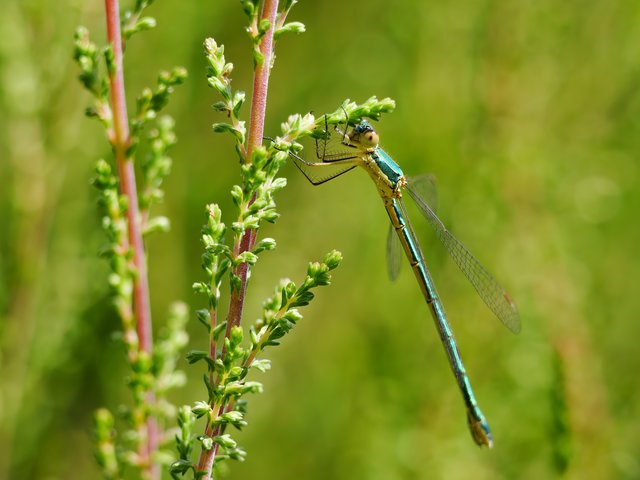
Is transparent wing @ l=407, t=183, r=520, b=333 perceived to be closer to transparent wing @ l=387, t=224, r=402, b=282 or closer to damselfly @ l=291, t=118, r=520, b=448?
damselfly @ l=291, t=118, r=520, b=448

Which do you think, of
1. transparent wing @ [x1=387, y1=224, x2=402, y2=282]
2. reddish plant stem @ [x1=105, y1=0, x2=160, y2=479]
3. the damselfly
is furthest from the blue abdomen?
reddish plant stem @ [x1=105, y1=0, x2=160, y2=479]

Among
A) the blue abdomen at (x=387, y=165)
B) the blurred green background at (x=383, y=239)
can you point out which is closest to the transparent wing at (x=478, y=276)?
the blue abdomen at (x=387, y=165)

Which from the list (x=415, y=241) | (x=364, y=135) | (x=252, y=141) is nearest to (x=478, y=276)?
(x=415, y=241)

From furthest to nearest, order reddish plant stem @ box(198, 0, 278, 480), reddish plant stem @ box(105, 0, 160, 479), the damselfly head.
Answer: the damselfly head < reddish plant stem @ box(105, 0, 160, 479) < reddish plant stem @ box(198, 0, 278, 480)

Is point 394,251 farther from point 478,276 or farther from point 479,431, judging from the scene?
point 479,431

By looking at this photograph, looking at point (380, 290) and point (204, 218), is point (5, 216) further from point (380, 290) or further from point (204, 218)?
point (380, 290)

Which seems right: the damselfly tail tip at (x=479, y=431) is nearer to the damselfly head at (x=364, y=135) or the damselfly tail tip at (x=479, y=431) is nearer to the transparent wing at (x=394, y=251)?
the transparent wing at (x=394, y=251)

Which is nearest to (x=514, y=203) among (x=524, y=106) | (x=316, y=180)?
(x=524, y=106)
